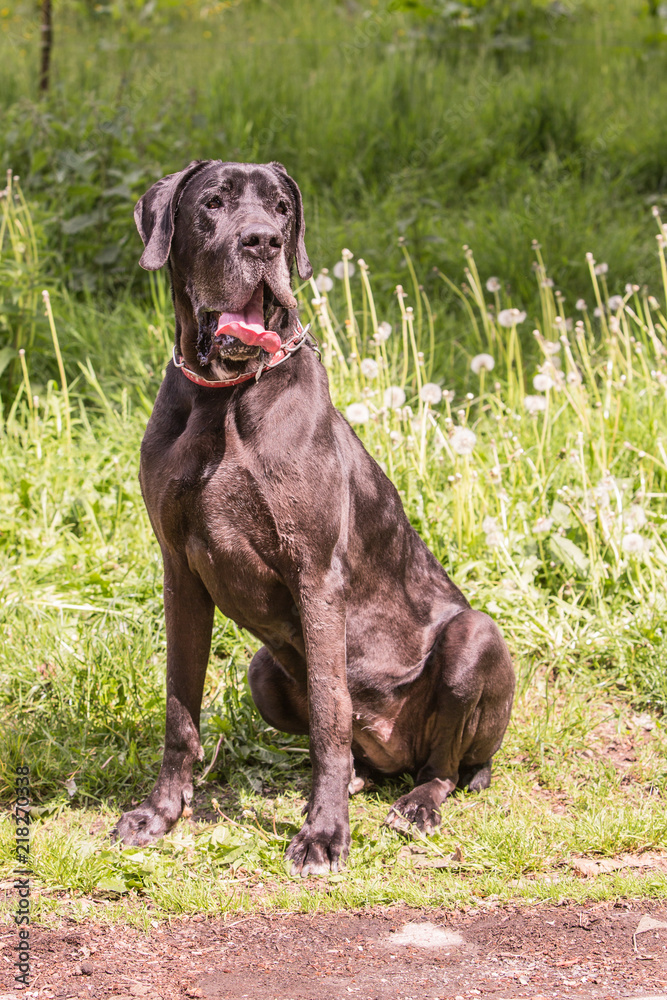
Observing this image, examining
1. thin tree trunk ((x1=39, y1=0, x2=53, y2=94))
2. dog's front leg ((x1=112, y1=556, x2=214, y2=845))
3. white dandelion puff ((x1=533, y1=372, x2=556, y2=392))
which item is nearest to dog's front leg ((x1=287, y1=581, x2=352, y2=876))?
dog's front leg ((x1=112, y1=556, x2=214, y2=845))

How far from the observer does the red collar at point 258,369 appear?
2775 millimetres

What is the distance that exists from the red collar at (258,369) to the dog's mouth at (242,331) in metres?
0.06

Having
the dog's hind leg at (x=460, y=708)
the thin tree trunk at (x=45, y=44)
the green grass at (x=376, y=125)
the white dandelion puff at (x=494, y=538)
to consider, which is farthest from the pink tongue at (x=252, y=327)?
the thin tree trunk at (x=45, y=44)

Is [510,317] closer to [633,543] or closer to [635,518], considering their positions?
[635,518]

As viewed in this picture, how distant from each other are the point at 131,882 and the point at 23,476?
2.52 metres

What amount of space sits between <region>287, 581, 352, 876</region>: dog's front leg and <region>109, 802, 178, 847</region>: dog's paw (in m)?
0.43

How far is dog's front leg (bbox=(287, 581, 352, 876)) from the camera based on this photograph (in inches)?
110

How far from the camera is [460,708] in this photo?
3.09 m

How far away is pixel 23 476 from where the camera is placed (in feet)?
15.6

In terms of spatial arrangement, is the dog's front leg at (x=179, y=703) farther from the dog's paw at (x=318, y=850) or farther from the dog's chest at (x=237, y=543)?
the dog's paw at (x=318, y=850)

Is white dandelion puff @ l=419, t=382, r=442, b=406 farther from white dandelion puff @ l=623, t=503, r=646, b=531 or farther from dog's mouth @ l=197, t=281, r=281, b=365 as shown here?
dog's mouth @ l=197, t=281, r=281, b=365

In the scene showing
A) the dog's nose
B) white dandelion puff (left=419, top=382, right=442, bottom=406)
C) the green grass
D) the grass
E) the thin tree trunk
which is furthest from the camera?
the thin tree trunk

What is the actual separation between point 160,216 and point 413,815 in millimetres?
1943

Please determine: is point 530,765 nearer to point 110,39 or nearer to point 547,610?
point 547,610
